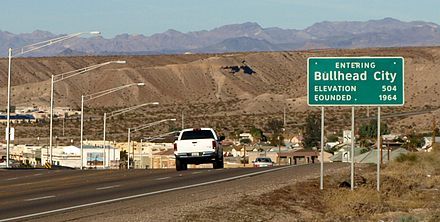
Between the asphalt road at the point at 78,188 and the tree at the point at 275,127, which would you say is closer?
the asphalt road at the point at 78,188

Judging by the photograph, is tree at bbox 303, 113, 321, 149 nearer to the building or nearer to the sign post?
the building

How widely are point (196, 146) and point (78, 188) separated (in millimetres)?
14132

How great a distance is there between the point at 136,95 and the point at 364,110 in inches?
1520

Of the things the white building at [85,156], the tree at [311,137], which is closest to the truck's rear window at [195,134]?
the white building at [85,156]

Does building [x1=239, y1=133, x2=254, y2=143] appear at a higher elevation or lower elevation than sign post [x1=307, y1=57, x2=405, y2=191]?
lower

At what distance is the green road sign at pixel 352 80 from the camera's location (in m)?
28.6

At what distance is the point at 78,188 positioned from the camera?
33.0 meters

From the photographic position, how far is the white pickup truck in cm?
4672

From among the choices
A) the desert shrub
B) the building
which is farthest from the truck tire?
the building

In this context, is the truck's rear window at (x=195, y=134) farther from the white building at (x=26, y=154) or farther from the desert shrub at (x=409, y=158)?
the white building at (x=26, y=154)

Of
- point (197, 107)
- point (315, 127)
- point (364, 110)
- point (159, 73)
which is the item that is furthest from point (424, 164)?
point (159, 73)

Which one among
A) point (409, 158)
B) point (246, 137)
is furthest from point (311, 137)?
point (409, 158)

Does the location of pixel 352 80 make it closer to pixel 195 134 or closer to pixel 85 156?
pixel 195 134

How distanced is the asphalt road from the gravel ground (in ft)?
2.13
